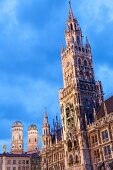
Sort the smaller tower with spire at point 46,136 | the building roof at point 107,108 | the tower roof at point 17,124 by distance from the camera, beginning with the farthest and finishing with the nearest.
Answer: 1. the tower roof at point 17,124
2. the smaller tower with spire at point 46,136
3. the building roof at point 107,108

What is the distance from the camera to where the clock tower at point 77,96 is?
3113 inches

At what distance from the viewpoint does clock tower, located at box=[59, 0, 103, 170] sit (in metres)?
79.1

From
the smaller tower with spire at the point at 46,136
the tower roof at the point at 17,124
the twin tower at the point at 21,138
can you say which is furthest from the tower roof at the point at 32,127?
the smaller tower with spire at the point at 46,136

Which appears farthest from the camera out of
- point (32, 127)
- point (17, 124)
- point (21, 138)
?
point (17, 124)

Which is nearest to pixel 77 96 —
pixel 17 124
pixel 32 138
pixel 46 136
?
pixel 46 136

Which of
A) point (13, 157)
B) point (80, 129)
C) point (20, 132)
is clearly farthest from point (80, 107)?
point (20, 132)

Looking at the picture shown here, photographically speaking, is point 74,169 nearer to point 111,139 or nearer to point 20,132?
point 111,139

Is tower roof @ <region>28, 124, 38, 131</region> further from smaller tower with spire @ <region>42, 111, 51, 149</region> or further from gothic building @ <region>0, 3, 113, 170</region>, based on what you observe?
smaller tower with spire @ <region>42, 111, 51, 149</region>

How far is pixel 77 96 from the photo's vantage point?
84250mm

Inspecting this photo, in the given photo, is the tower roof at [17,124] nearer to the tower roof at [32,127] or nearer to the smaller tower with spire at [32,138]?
the tower roof at [32,127]

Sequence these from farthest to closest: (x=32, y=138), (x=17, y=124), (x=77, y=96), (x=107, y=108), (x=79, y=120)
Result: (x=17, y=124) → (x=32, y=138) → (x=77, y=96) → (x=79, y=120) → (x=107, y=108)

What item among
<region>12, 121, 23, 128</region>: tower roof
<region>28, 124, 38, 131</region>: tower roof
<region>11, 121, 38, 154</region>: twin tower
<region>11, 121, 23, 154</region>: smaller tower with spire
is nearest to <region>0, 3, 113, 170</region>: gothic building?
<region>11, 121, 38, 154</region>: twin tower

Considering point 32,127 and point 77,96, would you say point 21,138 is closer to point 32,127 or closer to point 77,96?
point 32,127

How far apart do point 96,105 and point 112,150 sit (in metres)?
19.6
